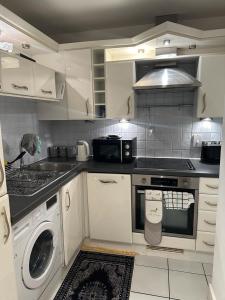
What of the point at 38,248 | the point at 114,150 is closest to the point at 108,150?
the point at 114,150

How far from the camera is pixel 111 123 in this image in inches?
106

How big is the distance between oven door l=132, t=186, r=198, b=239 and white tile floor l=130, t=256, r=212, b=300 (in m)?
0.28

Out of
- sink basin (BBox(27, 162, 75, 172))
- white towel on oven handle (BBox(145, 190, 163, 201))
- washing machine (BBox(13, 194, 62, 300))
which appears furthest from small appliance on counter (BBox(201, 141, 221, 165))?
washing machine (BBox(13, 194, 62, 300))

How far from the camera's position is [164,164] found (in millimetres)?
2318

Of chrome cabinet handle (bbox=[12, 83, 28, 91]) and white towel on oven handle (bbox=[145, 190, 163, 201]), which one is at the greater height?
chrome cabinet handle (bbox=[12, 83, 28, 91])

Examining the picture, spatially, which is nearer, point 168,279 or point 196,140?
point 168,279

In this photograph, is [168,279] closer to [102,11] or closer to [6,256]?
[6,256]

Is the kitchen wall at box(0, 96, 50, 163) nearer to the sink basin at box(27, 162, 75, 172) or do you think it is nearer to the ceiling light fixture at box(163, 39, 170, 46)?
the sink basin at box(27, 162, 75, 172)

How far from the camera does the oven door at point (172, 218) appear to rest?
2121 millimetres

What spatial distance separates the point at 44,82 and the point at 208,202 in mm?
1896

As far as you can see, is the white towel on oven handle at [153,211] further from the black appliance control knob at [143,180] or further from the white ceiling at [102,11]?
the white ceiling at [102,11]

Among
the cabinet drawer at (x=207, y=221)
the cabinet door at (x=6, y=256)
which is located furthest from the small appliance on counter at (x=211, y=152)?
the cabinet door at (x=6, y=256)

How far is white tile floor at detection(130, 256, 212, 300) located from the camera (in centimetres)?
180

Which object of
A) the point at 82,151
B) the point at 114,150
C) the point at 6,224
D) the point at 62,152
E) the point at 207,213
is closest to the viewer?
the point at 6,224
